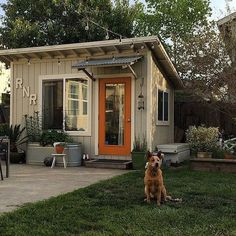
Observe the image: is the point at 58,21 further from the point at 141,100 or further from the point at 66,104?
the point at 141,100

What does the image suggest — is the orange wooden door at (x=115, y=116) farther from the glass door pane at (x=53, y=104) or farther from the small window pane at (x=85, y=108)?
the glass door pane at (x=53, y=104)

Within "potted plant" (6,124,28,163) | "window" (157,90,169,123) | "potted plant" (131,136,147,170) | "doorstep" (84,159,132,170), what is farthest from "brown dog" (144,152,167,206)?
"potted plant" (6,124,28,163)

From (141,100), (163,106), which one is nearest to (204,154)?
(141,100)

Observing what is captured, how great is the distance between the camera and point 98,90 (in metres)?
10.1

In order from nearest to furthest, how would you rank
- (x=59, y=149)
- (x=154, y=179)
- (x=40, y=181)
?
(x=154, y=179), (x=40, y=181), (x=59, y=149)

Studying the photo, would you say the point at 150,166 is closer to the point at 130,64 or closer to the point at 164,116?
the point at 130,64

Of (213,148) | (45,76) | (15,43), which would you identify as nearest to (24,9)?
(15,43)

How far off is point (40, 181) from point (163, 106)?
4968 mm

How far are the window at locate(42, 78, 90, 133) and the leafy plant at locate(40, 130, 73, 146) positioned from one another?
0.35m

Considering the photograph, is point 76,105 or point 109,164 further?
point 76,105

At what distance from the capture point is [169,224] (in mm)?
4363

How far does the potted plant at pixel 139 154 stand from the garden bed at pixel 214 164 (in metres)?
1.11

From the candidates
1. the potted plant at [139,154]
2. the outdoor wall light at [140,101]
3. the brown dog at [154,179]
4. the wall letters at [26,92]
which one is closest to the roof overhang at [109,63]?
the outdoor wall light at [140,101]

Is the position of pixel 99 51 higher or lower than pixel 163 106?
higher
